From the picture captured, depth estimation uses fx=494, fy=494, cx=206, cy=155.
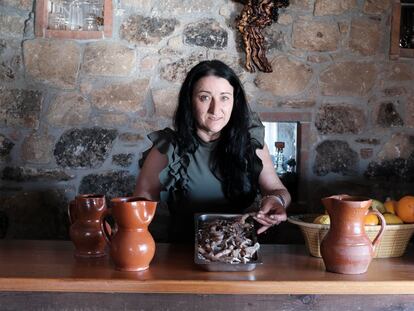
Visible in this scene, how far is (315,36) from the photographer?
2715 millimetres

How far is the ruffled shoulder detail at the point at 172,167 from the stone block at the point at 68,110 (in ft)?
3.46

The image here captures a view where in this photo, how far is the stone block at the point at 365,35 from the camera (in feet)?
8.91

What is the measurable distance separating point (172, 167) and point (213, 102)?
0.29 m

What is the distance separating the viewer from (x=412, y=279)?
3.72 feet

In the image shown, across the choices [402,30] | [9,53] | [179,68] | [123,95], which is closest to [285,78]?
[179,68]

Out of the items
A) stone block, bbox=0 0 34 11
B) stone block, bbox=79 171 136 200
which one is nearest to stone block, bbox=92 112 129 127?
stone block, bbox=79 171 136 200

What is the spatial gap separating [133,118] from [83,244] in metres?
1.49

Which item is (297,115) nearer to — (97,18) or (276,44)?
(276,44)

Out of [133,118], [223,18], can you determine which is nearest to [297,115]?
[223,18]

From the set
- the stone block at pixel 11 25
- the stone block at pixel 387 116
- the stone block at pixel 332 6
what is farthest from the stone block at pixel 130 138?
the stone block at pixel 387 116

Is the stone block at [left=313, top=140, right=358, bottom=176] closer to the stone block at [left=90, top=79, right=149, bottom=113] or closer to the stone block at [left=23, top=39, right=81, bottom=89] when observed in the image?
the stone block at [left=90, top=79, right=149, bottom=113]

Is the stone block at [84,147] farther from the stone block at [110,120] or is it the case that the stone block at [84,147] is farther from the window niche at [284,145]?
the window niche at [284,145]

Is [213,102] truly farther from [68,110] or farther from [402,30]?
[402,30]

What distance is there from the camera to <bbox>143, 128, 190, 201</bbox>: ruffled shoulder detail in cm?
175
